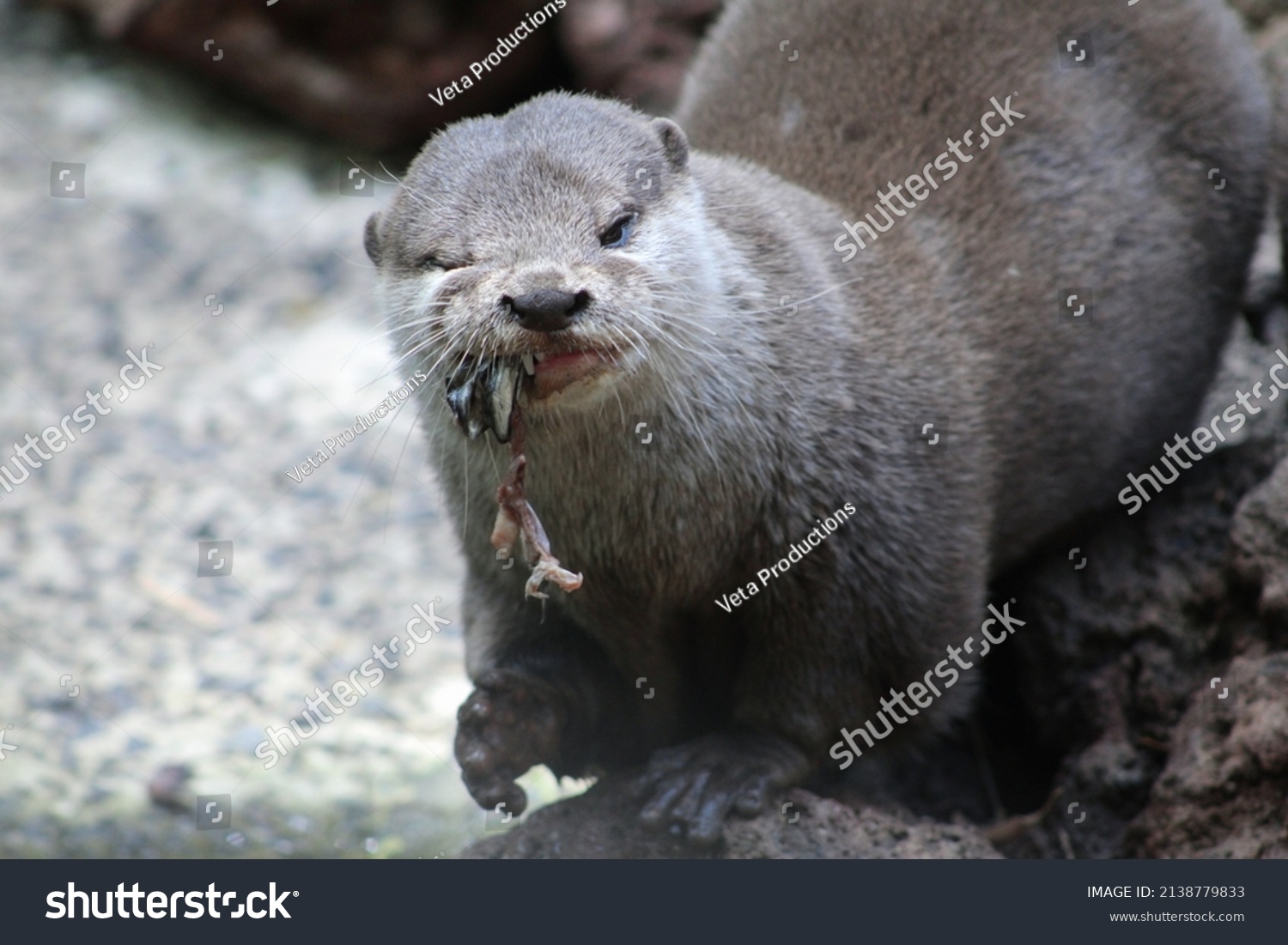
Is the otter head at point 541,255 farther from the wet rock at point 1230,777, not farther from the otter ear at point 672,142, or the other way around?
the wet rock at point 1230,777

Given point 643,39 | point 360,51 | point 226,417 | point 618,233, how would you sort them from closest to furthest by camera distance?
point 618,233
point 226,417
point 643,39
point 360,51

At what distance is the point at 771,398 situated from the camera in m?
2.41

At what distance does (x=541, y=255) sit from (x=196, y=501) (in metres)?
2.60

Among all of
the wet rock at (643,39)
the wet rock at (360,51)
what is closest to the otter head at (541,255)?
the wet rock at (643,39)

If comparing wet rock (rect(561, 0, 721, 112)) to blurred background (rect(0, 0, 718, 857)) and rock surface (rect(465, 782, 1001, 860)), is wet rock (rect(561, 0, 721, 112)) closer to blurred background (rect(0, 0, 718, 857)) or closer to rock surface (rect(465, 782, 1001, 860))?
blurred background (rect(0, 0, 718, 857))

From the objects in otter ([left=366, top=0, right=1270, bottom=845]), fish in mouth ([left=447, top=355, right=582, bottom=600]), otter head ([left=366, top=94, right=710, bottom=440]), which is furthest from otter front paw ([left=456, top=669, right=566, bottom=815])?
otter head ([left=366, top=94, right=710, bottom=440])

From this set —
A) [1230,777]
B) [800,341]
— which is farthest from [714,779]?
[1230,777]

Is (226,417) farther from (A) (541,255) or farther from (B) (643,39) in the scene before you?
(A) (541,255)

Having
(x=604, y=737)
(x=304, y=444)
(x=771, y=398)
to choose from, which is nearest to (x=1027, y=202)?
(x=771, y=398)

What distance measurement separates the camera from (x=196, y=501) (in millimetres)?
4320

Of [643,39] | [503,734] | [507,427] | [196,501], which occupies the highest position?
[643,39]

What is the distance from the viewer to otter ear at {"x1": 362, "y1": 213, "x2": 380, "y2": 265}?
95.8 inches
